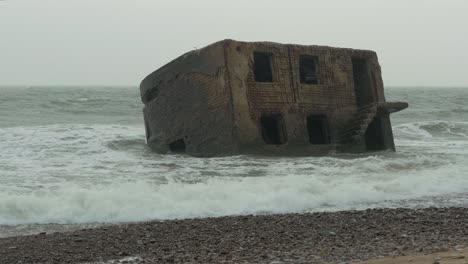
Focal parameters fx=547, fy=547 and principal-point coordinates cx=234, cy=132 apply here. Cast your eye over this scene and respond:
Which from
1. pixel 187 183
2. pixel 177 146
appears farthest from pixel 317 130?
pixel 187 183

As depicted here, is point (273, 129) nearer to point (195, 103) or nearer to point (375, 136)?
point (195, 103)

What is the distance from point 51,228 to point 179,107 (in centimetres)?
614

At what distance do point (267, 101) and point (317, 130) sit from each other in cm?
225

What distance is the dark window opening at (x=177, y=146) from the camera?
40.1ft

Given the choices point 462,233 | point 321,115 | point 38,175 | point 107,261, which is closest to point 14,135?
point 38,175

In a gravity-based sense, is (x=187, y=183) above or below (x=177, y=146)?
below

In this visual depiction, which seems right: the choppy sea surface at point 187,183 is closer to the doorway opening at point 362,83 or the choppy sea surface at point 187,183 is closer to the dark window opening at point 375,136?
the dark window opening at point 375,136

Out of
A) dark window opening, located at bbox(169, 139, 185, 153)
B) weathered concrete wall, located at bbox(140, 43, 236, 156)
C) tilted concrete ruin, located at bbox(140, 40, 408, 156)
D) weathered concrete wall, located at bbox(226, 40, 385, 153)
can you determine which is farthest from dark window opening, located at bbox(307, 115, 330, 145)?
dark window opening, located at bbox(169, 139, 185, 153)

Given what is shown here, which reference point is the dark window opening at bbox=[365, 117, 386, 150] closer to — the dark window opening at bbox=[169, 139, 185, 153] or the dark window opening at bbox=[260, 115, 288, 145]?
the dark window opening at bbox=[260, 115, 288, 145]

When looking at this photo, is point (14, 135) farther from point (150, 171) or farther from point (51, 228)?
point (51, 228)

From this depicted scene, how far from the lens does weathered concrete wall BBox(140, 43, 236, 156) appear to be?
34.3 feet

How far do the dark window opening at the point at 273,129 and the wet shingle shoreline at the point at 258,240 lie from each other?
505 centimetres

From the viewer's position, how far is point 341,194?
287 inches

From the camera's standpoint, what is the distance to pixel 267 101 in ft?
35.4
